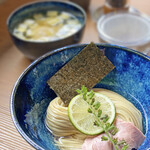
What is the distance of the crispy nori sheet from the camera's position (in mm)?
958

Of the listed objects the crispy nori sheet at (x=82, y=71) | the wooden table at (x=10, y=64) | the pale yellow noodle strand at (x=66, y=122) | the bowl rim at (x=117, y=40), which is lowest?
the wooden table at (x=10, y=64)

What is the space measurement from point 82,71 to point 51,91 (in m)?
0.15

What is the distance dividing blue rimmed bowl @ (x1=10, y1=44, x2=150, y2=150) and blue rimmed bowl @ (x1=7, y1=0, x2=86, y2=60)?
29 centimetres

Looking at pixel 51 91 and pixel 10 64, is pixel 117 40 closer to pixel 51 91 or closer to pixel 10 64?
pixel 51 91

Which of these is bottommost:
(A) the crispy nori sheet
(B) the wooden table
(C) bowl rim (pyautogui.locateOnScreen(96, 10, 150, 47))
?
(B) the wooden table

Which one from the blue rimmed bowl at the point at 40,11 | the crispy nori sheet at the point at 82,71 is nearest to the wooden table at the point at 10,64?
the blue rimmed bowl at the point at 40,11

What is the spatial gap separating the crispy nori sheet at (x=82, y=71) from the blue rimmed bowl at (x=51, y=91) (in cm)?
4

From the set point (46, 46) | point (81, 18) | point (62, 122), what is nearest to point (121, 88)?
point (62, 122)

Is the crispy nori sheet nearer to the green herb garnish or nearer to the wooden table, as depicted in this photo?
the green herb garnish

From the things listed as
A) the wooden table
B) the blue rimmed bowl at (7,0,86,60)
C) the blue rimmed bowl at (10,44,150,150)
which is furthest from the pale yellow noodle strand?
the blue rimmed bowl at (7,0,86,60)

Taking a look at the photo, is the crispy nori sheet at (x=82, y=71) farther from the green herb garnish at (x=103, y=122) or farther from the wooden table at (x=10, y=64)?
the wooden table at (x=10, y=64)

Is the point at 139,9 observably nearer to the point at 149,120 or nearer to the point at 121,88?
the point at 121,88

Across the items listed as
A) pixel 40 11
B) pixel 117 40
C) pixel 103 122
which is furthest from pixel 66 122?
pixel 40 11

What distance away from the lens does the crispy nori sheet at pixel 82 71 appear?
958 millimetres
